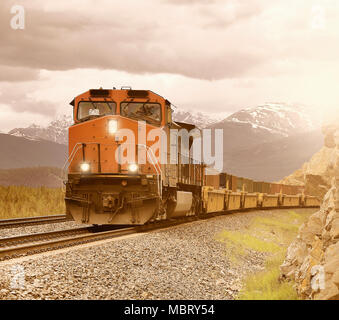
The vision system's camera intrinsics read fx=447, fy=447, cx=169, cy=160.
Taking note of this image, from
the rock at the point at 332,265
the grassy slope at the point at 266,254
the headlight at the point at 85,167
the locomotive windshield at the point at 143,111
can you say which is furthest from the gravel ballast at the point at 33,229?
the rock at the point at 332,265

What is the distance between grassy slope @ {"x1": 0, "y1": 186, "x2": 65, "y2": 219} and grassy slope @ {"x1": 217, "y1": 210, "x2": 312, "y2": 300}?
914 cm

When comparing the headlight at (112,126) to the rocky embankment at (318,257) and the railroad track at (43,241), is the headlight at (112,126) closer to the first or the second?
the railroad track at (43,241)

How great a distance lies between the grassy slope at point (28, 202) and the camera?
19094mm

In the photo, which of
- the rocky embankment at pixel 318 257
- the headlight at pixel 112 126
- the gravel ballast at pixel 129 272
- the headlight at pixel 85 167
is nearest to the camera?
the rocky embankment at pixel 318 257

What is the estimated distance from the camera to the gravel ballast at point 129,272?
6.37 metres

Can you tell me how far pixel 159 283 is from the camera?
723 cm

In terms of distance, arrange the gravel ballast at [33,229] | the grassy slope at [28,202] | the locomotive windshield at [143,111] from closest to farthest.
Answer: the gravel ballast at [33,229], the locomotive windshield at [143,111], the grassy slope at [28,202]

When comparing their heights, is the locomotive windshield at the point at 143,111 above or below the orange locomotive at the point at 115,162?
above

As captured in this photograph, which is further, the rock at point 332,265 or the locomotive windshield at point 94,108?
the locomotive windshield at point 94,108

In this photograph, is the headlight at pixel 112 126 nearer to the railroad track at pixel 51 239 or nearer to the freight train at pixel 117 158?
the freight train at pixel 117 158

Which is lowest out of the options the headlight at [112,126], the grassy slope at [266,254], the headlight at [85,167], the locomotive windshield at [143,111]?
the grassy slope at [266,254]

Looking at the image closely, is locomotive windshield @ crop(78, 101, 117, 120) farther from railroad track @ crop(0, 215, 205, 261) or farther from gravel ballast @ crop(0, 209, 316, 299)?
gravel ballast @ crop(0, 209, 316, 299)
